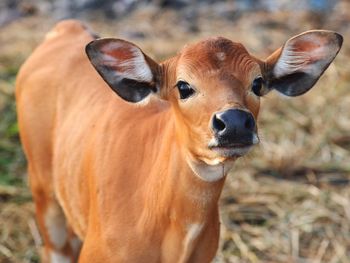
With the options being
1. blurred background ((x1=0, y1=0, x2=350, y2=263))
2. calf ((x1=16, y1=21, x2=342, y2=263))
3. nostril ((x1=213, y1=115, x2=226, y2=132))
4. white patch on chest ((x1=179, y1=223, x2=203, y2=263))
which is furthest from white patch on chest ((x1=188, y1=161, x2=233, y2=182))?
blurred background ((x1=0, y1=0, x2=350, y2=263))

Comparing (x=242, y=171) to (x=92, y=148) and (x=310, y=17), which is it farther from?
(x=310, y=17)

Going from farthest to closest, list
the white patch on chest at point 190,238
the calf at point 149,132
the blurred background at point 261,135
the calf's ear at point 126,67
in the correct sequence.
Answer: the blurred background at point 261,135, the white patch on chest at point 190,238, the calf's ear at point 126,67, the calf at point 149,132

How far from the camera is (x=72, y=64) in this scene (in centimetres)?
623

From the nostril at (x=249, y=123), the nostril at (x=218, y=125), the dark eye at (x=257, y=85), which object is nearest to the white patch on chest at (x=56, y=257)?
the dark eye at (x=257, y=85)

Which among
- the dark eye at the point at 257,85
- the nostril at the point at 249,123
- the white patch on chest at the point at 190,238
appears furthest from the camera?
the white patch on chest at the point at 190,238

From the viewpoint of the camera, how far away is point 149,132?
213 inches

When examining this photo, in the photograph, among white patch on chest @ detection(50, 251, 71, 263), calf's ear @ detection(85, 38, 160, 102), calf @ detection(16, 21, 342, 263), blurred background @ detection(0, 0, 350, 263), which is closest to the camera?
calf @ detection(16, 21, 342, 263)

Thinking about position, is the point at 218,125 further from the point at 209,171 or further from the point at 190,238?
the point at 190,238

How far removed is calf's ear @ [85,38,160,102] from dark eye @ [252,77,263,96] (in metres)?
0.55

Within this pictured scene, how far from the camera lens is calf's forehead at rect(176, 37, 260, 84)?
15.2 feet

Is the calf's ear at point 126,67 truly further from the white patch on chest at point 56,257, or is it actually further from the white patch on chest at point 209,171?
the white patch on chest at point 56,257

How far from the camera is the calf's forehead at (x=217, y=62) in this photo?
4.62m

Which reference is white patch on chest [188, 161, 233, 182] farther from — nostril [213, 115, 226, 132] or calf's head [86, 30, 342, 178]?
nostril [213, 115, 226, 132]

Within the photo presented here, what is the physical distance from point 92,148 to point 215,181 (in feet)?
3.60
